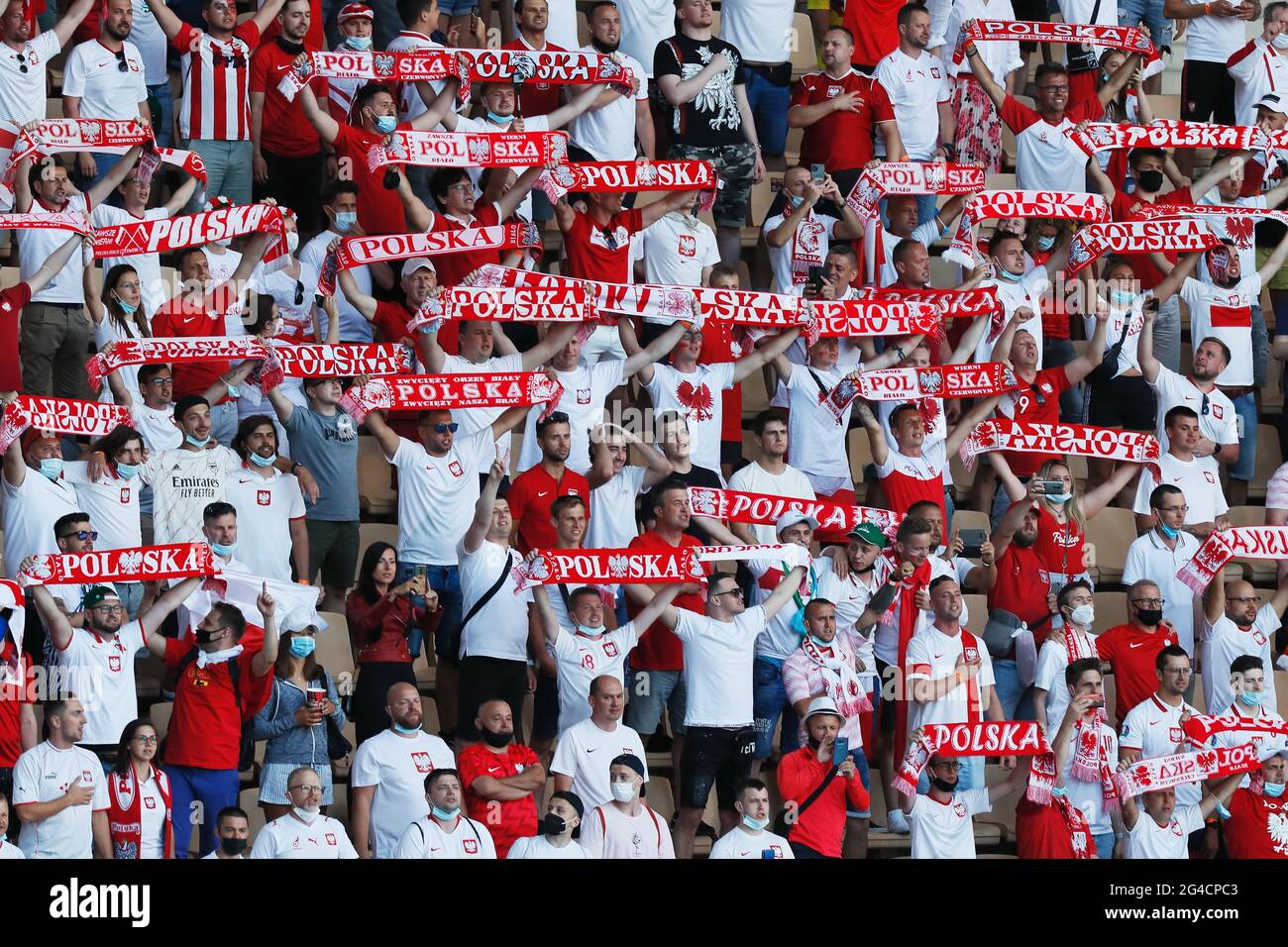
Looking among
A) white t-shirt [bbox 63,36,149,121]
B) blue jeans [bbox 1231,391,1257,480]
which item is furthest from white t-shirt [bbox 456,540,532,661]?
blue jeans [bbox 1231,391,1257,480]

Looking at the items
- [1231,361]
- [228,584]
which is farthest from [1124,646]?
[228,584]

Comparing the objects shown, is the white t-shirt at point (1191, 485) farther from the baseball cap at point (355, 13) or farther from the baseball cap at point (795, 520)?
the baseball cap at point (355, 13)

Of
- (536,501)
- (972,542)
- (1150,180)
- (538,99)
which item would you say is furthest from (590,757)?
(1150,180)

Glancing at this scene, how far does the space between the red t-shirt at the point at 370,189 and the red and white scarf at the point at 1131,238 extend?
399 centimetres

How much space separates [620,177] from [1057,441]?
2848 millimetres

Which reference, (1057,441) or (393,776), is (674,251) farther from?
(393,776)

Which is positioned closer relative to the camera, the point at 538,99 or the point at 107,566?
the point at 107,566

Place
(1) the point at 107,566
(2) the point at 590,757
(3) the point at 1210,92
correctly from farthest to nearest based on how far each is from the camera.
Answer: (3) the point at 1210,92 → (2) the point at 590,757 → (1) the point at 107,566

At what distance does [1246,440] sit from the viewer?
16578 mm

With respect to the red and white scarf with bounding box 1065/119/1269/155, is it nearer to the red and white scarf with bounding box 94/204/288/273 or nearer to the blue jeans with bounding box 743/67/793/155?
the blue jeans with bounding box 743/67/793/155

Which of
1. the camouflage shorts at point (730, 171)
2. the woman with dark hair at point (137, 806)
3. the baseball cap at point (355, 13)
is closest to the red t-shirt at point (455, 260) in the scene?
the baseball cap at point (355, 13)

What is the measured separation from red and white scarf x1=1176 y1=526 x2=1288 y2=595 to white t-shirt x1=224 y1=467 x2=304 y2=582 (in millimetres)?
4984

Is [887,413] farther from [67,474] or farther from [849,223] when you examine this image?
[67,474]

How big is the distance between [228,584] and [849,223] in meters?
4.70
